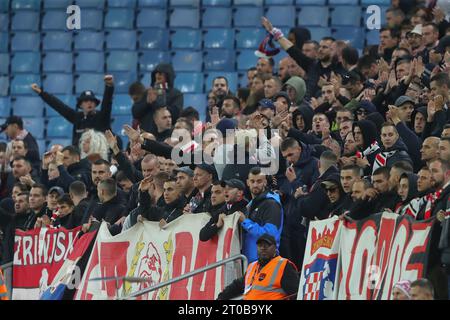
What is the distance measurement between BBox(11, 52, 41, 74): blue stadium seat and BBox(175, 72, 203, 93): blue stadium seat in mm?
2571

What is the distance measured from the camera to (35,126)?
70.7ft

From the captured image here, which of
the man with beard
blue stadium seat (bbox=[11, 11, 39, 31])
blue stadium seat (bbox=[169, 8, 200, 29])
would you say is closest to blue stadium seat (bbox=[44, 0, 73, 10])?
blue stadium seat (bbox=[11, 11, 39, 31])

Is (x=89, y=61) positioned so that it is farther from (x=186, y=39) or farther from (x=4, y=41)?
(x=186, y=39)

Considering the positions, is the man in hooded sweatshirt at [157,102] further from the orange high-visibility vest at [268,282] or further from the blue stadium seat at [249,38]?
the orange high-visibility vest at [268,282]

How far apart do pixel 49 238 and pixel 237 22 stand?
8.32 m

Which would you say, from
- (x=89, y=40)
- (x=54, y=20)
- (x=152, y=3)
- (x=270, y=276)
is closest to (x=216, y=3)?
(x=152, y=3)

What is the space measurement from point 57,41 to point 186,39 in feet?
7.42

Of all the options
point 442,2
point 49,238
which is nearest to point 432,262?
point 49,238

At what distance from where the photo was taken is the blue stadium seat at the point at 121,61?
22.2 meters

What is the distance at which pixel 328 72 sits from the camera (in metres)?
16.5

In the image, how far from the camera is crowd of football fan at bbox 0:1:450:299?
37.4ft

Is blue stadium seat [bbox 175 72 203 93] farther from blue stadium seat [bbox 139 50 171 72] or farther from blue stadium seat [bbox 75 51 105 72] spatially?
blue stadium seat [bbox 75 51 105 72]
